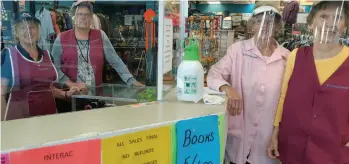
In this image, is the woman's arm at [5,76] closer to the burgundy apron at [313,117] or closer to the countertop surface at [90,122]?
the countertop surface at [90,122]

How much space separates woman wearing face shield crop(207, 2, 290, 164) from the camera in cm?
156

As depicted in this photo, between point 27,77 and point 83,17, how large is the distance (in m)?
0.46

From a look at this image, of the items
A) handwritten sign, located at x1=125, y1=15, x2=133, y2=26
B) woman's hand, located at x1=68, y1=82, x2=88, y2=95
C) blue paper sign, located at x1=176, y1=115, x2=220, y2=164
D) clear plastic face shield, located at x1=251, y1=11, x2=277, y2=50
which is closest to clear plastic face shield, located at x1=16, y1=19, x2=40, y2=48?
woman's hand, located at x1=68, y1=82, x2=88, y2=95

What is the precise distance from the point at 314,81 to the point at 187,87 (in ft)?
1.89

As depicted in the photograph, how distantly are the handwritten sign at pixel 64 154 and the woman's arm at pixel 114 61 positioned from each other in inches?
31.8

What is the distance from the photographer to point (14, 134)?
32.4 inches

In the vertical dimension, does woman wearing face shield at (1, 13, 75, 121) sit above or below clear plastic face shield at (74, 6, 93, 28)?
below

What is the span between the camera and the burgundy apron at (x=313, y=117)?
4.28 feet

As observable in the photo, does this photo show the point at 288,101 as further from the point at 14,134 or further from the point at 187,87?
the point at 14,134

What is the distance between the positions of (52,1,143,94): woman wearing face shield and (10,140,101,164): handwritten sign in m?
0.69

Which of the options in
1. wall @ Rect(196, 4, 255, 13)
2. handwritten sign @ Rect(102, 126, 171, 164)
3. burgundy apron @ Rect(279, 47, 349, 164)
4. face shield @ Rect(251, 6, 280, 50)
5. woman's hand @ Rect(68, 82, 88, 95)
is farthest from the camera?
wall @ Rect(196, 4, 255, 13)

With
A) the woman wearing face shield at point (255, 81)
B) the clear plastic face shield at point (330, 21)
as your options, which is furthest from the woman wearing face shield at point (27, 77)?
the clear plastic face shield at point (330, 21)

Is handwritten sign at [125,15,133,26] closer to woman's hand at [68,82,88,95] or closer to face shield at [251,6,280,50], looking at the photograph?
woman's hand at [68,82,88,95]

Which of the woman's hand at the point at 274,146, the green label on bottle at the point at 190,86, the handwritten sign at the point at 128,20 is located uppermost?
the handwritten sign at the point at 128,20
